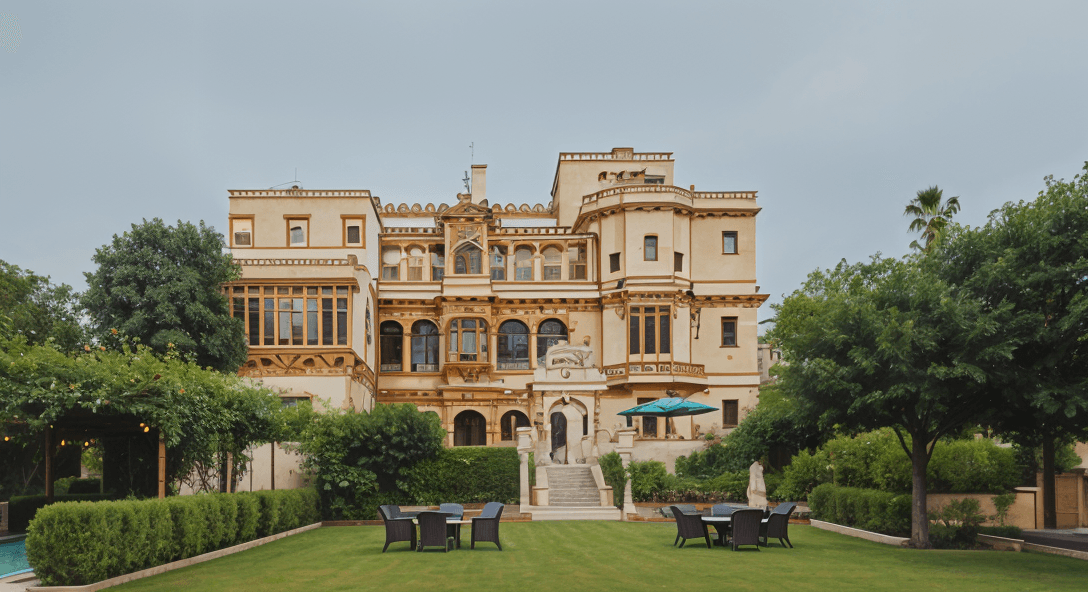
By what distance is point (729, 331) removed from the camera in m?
47.5

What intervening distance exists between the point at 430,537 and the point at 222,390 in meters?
5.56

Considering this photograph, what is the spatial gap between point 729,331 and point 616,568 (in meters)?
33.6

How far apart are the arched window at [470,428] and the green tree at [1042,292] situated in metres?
31.1

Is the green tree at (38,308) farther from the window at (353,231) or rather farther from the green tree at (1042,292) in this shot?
the green tree at (1042,292)

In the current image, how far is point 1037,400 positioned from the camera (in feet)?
52.1

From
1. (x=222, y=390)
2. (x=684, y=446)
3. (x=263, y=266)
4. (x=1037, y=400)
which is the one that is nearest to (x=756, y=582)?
(x=1037, y=400)

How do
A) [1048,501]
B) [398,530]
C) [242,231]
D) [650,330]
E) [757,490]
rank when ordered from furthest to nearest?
[242,231]
[650,330]
[757,490]
[1048,501]
[398,530]

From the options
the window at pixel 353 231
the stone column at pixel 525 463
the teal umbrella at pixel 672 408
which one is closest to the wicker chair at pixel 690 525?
the stone column at pixel 525 463

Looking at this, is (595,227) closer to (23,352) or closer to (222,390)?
(222,390)

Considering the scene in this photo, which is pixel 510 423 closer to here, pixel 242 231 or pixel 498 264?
pixel 498 264

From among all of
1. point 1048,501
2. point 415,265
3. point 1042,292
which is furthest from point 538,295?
point 1042,292

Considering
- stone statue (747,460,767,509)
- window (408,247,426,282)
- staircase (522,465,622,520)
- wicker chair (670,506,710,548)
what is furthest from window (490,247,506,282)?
wicker chair (670,506,710,548)

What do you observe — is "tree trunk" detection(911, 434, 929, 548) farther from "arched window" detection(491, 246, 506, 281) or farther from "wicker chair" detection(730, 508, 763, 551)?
"arched window" detection(491, 246, 506, 281)

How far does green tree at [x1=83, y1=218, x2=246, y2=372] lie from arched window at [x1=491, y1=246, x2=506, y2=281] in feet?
52.7
